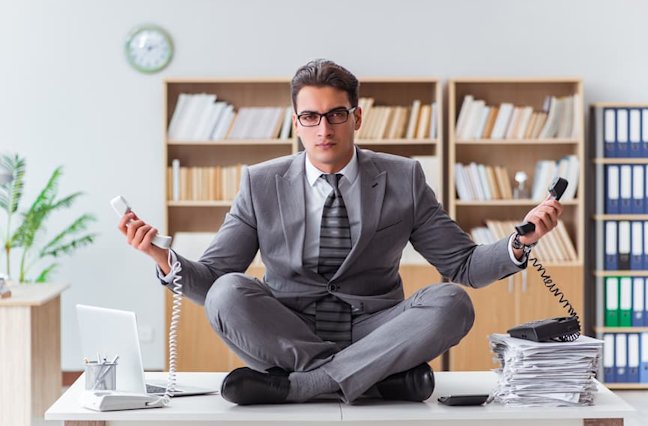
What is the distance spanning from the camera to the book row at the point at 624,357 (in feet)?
18.1

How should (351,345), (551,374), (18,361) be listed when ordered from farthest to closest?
(18,361)
(351,345)
(551,374)

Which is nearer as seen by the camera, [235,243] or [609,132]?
[235,243]

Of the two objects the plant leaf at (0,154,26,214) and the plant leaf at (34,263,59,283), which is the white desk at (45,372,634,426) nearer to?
the plant leaf at (0,154,26,214)

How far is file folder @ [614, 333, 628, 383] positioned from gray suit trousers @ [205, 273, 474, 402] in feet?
9.75

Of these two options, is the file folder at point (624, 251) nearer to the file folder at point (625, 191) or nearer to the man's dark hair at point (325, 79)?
the file folder at point (625, 191)

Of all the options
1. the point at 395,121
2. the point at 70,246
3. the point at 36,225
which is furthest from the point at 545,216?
the point at 70,246

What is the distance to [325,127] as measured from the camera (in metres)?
2.93

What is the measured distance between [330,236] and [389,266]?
8.3 inches

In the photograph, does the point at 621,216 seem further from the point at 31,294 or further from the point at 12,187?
the point at 12,187

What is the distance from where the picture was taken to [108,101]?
575cm

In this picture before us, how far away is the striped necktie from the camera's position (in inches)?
119

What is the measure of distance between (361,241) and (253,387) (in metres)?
0.56

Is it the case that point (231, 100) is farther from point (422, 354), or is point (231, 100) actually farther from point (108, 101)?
point (422, 354)

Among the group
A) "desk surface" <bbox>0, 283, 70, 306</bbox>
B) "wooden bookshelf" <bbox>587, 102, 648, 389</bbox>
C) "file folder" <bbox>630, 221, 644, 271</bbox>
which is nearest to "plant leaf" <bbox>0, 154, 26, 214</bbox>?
"desk surface" <bbox>0, 283, 70, 306</bbox>
